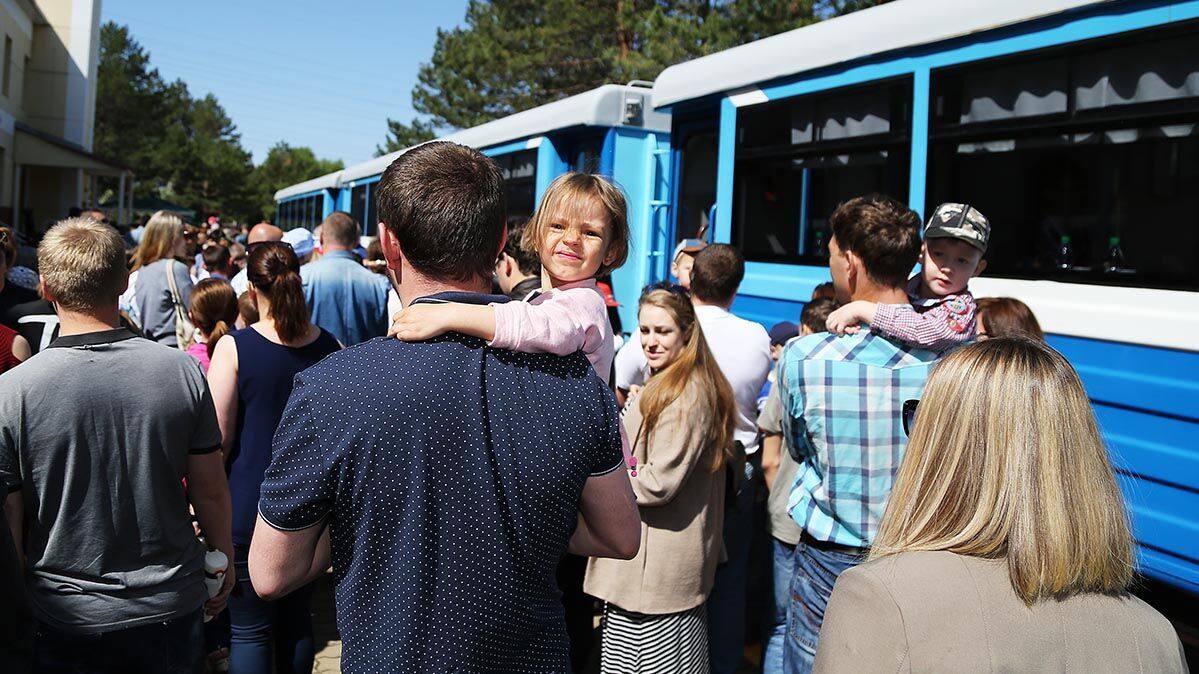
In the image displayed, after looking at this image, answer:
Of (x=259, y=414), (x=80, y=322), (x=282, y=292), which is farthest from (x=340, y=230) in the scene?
(x=80, y=322)

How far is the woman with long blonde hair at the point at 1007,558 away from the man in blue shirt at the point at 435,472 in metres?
0.60

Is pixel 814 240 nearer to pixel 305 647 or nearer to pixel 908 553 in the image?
pixel 305 647

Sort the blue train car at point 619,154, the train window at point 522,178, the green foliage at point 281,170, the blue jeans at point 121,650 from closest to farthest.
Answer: the blue jeans at point 121,650
the blue train car at point 619,154
the train window at point 522,178
the green foliage at point 281,170

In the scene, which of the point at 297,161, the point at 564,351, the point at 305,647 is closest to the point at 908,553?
the point at 564,351

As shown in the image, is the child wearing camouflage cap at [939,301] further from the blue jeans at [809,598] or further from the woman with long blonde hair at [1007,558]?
the woman with long blonde hair at [1007,558]

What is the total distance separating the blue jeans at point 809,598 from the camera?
9.70 ft

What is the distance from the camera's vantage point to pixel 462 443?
1.83 meters

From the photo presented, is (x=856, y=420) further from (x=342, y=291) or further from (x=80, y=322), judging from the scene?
(x=342, y=291)

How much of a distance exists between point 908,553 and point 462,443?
810 mm

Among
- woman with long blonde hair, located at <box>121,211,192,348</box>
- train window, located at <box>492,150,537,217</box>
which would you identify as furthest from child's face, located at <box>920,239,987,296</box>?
train window, located at <box>492,150,537,217</box>

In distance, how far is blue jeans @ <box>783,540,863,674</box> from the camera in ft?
9.70

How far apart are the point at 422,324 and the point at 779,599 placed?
271 cm

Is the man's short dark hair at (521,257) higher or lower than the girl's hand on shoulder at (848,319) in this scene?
higher

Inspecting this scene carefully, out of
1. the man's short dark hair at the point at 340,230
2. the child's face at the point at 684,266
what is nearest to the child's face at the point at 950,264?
the child's face at the point at 684,266
